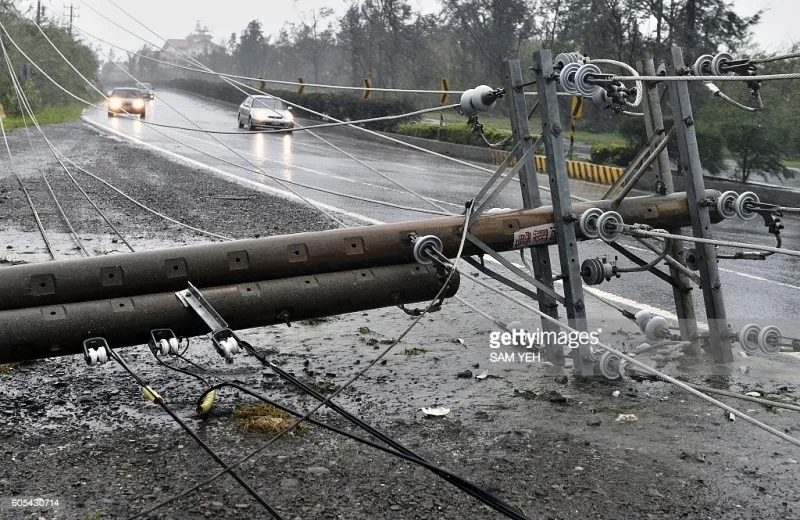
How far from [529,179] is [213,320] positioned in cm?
253

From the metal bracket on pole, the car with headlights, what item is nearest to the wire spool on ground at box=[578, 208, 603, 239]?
the metal bracket on pole

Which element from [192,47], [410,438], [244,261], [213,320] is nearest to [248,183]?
[244,261]

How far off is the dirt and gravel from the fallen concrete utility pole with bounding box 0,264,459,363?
52 cm

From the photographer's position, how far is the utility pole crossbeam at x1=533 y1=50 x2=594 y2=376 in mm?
6027

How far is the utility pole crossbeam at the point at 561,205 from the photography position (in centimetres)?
603

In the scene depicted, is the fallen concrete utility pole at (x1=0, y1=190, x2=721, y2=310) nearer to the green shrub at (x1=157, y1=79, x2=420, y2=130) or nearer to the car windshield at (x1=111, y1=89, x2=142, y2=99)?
the green shrub at (x1=157, y1=79, x2=420, y2=130)

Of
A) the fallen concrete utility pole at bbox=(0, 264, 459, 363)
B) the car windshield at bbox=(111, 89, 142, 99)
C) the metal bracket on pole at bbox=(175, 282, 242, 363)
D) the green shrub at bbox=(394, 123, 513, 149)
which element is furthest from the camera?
the car windshield at bbox=(111, 89, 142, 99)

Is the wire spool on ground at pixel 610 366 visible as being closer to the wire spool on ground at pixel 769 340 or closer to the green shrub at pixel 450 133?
the wire spool on ground at pixel 769 340

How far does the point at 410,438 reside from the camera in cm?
505

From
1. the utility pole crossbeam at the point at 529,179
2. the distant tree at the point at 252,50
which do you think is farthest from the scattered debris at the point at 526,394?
the distant tree at the point at 252,50

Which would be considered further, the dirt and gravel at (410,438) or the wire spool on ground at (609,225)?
the wire spool on ground at (609,225)

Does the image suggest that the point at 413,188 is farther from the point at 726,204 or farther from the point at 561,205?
the point at 561,205

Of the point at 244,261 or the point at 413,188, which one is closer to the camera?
the point at 244,261

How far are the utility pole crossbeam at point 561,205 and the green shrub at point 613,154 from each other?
59.8 feet
